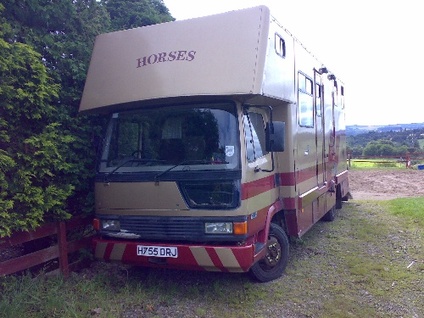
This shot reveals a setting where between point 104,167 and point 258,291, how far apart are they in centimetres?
253

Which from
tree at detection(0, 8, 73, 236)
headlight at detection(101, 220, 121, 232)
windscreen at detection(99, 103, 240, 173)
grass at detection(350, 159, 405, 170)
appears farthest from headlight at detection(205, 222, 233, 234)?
grass at detection(350, 159, 405, 170)

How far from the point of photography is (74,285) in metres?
5.35

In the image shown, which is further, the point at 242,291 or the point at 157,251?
the point at 242,291

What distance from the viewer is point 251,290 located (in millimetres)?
5395

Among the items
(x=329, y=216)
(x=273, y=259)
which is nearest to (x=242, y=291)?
(x=273, y=259)

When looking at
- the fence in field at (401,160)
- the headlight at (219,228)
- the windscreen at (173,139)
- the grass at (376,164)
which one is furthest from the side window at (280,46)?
the fence in field at (401,160)

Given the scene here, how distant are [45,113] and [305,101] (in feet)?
13.5

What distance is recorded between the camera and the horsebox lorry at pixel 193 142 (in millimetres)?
4734

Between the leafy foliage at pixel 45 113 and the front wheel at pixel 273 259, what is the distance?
251 cm

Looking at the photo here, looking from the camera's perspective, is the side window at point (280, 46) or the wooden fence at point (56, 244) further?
the side window at point (280, 46)

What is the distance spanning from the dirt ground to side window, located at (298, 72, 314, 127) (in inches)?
333

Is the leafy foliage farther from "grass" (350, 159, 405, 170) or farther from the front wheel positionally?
"grass" (350, 159, 405, 170)

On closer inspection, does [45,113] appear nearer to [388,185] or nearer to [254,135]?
[254,135]

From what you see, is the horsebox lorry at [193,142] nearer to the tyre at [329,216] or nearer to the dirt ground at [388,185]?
the tyre at [329,216]
